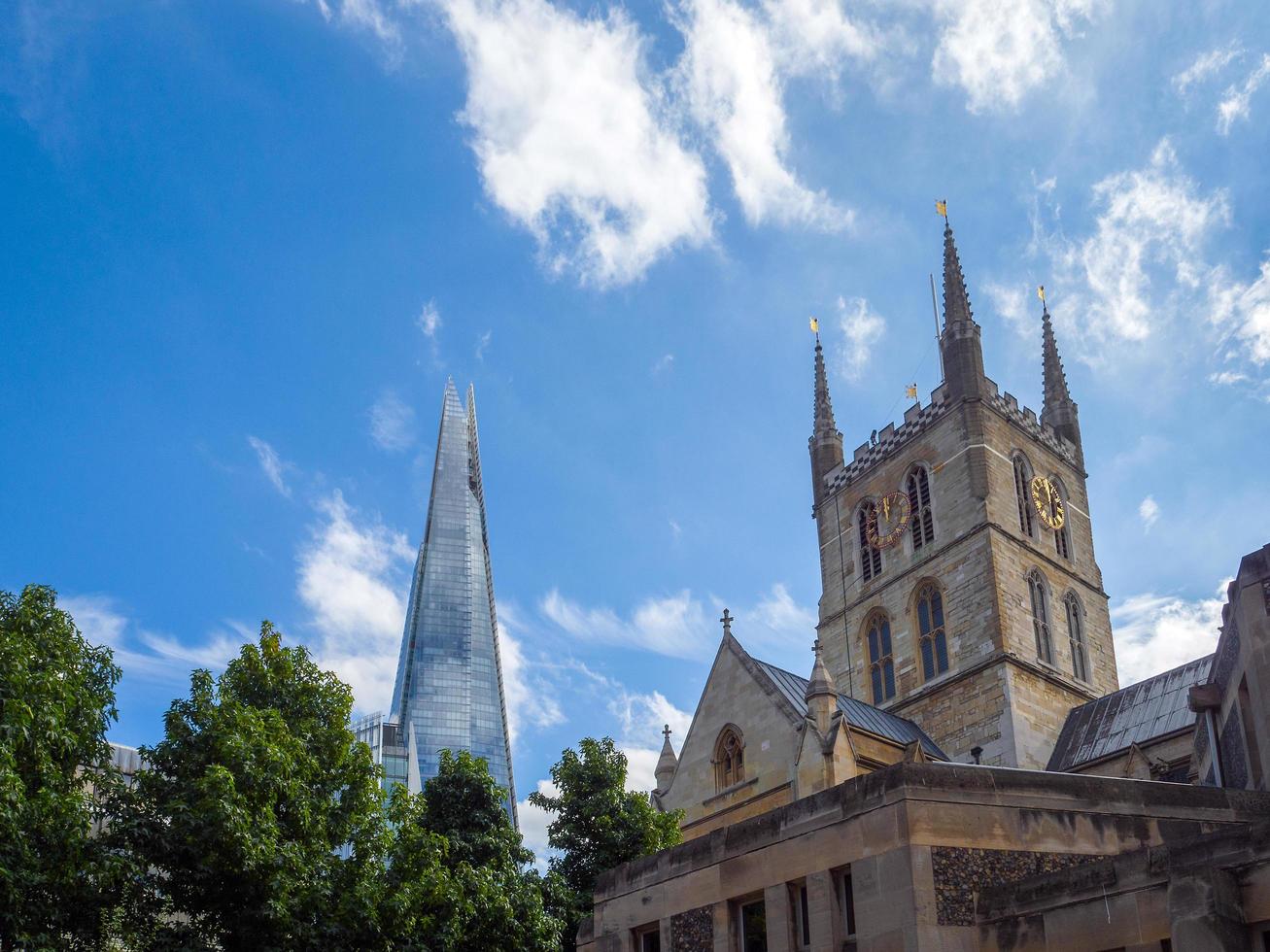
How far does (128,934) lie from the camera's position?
83.0 ft

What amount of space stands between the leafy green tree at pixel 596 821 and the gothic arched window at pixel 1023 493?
22380mm

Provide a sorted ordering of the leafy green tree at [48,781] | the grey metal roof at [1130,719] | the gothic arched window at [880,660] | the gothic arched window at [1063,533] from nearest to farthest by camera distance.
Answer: the leafy green tree at [48,781] → the grey metal roof at [1130,719] → the gothic arched window at [880,660] → the gothic arched window at [1063,533]

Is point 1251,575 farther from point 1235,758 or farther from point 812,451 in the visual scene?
point 812,451

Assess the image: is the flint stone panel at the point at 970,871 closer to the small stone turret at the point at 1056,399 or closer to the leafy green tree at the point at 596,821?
the leafy green tree at the point at 596,821

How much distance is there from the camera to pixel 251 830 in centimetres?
2484

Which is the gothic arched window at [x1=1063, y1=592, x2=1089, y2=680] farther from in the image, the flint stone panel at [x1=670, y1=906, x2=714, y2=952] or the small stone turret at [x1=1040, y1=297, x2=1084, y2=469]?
the flint stone panel at [x1=670, y1=906, x2=714, y2=952]

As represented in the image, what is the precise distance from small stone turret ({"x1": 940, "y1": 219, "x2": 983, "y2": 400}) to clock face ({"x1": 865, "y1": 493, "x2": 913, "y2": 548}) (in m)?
4.91

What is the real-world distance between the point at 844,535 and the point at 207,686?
32851 millimetres

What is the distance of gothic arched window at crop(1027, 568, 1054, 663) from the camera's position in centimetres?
4800

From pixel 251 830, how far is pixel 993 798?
1458 cm

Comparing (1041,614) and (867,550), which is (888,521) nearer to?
(867,550)

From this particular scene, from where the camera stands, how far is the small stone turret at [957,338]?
51.3m

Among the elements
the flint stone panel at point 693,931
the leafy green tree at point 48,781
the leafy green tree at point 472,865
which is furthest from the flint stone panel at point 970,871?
the leafy green tree at point 48,781

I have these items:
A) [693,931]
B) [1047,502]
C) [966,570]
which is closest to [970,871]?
[693,931]
